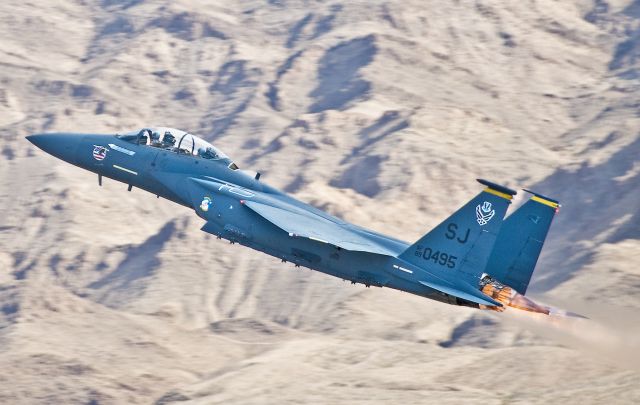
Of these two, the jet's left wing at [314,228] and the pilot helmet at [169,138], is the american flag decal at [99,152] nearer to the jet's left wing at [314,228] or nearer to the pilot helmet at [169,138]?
the pilot helmet at [169,138]

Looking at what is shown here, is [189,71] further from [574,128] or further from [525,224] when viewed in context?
[525,224]

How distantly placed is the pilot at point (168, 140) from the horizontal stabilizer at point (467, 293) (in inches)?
391

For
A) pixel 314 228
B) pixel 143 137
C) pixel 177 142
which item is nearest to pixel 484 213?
pixel 314 228

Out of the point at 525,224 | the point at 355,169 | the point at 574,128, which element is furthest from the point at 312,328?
the point at 525,224

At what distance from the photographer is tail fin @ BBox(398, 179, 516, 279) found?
3450 cm

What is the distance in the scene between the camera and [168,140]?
1549 inches

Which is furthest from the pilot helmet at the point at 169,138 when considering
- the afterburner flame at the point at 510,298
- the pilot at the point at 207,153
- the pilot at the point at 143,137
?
the afterburner flame at the point at 510,298

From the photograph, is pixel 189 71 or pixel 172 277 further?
pixel 189 71

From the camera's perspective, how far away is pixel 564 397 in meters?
69.8

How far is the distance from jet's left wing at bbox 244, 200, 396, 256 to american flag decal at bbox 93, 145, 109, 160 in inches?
239

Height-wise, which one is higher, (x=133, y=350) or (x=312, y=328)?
(x=312, y=328)

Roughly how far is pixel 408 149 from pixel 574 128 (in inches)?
666

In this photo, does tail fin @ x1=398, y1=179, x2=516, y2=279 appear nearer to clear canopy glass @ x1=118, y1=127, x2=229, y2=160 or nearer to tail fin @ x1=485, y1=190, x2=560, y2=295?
tail fin @ x1=485, y1=190, x2=560, y2=295

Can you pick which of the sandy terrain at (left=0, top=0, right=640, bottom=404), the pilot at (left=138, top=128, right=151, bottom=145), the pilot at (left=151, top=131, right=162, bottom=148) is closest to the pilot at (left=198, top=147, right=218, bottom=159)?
the pilot at (left=151, top=131, right=162, bottom=148)
